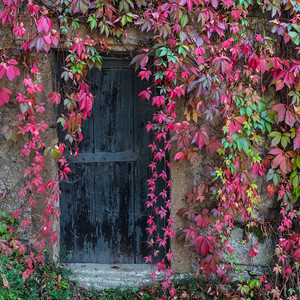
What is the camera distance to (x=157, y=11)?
8.38ft

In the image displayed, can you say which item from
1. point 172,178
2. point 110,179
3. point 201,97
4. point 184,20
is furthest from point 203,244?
point 184,20

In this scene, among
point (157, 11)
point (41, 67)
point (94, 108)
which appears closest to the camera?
point (157, 11)

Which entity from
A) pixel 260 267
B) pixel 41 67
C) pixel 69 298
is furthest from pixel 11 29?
pixel 260 267

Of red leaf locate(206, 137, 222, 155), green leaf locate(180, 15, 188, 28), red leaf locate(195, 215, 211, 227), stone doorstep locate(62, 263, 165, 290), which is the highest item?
green leaf locate(180, 15, 188, 28)

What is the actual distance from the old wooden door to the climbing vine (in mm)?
302

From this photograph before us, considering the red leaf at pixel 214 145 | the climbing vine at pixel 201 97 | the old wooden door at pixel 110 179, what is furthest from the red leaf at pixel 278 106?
the old wooden door at pixel 110 179

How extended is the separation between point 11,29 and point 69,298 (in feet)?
7.38

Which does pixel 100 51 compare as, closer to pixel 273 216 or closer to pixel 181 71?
pixel 181 71

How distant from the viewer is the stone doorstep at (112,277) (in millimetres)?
2879

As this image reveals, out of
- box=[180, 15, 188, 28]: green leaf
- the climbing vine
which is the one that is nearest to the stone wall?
the climbing vine

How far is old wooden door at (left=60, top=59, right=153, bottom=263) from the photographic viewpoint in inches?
121

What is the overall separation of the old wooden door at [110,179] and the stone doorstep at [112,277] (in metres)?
0.15

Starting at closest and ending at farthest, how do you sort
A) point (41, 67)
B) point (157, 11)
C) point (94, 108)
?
point (157, 11)
point (41, 67)
point (94, 108)

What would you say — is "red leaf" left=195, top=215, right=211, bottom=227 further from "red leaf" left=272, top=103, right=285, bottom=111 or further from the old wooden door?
"red leaf" left=272, top=103, right=285, bottom=111
